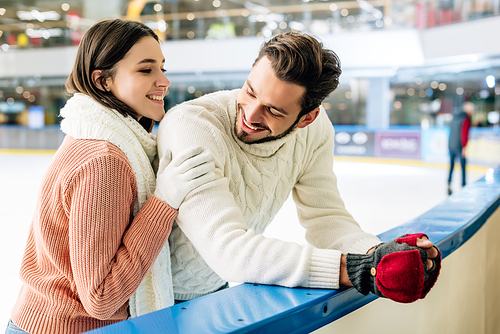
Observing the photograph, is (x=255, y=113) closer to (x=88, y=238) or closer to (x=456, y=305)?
(x=88, y=238)

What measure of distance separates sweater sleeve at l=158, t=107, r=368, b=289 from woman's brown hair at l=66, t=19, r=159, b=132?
38cm

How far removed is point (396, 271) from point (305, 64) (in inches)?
21.4

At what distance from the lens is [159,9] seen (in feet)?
51.9

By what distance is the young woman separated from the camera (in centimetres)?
101

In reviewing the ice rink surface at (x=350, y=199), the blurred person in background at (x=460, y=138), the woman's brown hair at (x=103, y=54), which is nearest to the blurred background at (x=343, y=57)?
the ice rink surface at (x=350, y=199)

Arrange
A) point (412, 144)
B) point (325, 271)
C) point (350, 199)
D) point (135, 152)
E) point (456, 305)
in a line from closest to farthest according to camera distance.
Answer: point (325, 271)
point (135, 152)
point (456, 305)
point (350, 199)
point (412, 144)

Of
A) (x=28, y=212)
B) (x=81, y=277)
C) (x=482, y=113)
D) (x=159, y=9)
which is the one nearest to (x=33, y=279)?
(x=81, y=277)

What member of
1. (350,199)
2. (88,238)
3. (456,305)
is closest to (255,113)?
(88,238)

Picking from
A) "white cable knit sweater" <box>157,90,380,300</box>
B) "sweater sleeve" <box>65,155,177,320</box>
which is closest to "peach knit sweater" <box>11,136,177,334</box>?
"sweater sleeve" <box>65,155,177,320</box>

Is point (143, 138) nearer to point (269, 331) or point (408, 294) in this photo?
point (269, 331)

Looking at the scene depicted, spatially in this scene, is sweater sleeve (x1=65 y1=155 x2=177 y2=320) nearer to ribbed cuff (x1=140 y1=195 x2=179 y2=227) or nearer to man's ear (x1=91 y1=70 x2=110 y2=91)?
ribbed cuff (x1=140 y1=195 x2=179 y2=227)

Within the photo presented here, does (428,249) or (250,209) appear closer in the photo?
(428,249)

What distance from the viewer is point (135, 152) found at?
1.15 m

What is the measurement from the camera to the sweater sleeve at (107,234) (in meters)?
1.00
